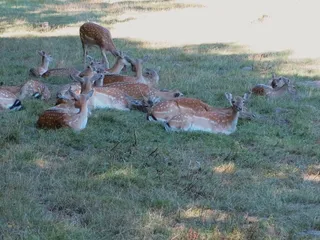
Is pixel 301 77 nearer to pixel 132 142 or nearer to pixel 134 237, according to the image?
pixel 132 142

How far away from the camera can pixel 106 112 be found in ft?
30.9

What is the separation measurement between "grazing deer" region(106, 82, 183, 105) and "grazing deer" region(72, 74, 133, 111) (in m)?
0.27

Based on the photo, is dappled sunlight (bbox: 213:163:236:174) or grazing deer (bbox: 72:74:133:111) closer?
dappled sunlight (bbox: 213:163:236:174)

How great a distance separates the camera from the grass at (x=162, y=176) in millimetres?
5332

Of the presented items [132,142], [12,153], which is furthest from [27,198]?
[132,142]

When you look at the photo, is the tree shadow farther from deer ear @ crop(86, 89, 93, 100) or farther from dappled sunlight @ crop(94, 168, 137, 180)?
deer ear @ crop(86, 89, 93, 100)

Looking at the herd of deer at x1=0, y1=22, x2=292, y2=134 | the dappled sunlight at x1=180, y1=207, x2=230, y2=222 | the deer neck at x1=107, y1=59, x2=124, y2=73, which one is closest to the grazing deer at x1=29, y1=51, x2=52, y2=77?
the herd of deer at x1=0, y1=22, x2=292, y2=134

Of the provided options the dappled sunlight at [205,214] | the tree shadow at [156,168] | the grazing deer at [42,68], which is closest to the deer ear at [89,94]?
the tree shadow at [156,168]

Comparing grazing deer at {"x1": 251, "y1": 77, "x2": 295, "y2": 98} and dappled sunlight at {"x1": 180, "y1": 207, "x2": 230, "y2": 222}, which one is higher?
dappled sunlight at {"x1": 180, "y1": 207, "x2": 230, "y2": 222}

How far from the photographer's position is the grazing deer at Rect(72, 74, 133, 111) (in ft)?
31.8

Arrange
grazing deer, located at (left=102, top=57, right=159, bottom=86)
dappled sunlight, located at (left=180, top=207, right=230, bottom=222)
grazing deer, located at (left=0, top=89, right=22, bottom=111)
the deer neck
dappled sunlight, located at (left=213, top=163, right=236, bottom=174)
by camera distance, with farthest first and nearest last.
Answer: the deer neck → grazing deer, located at (left=102, top=57, right=159, bottom=86) → grazing deer, located at (left=0, top=89, right=22, bottom=111) → dappled sunlight, located at (left=213, top=163, right=236, bottom=174) → dappled sunlight, located at (left=180, top=207, right=230, bottom=222)

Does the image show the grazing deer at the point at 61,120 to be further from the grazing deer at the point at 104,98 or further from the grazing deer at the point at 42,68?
the grazing deer at the point at 42,68

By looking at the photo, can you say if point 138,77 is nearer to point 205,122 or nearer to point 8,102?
point 8,102

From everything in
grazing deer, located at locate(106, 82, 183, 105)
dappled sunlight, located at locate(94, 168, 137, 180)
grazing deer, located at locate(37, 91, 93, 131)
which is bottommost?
grazing deer, located at locate(106, 82, 183, 105)
